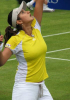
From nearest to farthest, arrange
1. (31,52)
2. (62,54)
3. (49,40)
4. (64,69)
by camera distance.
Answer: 1. (31,52)
2. (64,69)
3. (62,54)
4. (49,40)

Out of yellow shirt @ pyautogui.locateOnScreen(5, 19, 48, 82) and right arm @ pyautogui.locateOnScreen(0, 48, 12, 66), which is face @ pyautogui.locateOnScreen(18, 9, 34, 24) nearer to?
yellow shirt @ pyautogui.locateOnScreen(5, 19, 48, 82)

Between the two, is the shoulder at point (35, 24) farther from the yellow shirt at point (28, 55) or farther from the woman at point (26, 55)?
the yellow shirt at point (28, 55)

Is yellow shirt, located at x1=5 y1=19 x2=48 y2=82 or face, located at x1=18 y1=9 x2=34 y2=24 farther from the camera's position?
face, located at x1=18 y1=9 x2=34 y2=24

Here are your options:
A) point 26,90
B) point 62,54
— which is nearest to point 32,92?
point 26,90

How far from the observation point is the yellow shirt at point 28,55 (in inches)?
228

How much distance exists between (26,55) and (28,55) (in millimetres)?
30

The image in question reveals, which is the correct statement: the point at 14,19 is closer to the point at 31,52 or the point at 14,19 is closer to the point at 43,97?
the point at 31,52

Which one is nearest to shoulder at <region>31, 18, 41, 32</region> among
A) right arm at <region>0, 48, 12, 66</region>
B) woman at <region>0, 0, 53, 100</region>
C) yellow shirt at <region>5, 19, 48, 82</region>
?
woman at <region>0, 0, 53, 100</region>

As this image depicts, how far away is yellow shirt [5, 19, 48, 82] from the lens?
19.0ft

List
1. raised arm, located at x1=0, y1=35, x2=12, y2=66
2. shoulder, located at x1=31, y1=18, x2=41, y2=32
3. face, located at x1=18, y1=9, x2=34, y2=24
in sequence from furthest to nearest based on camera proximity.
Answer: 1. shoulder, located at x1=31, y1=18, x2=41, y2=32
2. face, located at x1=18, y1=9, x2=34, y2=24
3. raised arm, located at x1=0, y1=35, x2=12, y2=66

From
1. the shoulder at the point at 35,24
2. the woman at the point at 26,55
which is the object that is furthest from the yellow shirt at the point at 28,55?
the shoulder at the point at 35,24

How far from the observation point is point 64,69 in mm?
11023

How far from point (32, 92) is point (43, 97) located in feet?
1.05

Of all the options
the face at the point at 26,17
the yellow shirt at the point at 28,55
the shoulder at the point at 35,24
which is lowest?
the yellow shirt at the point at 28,55
